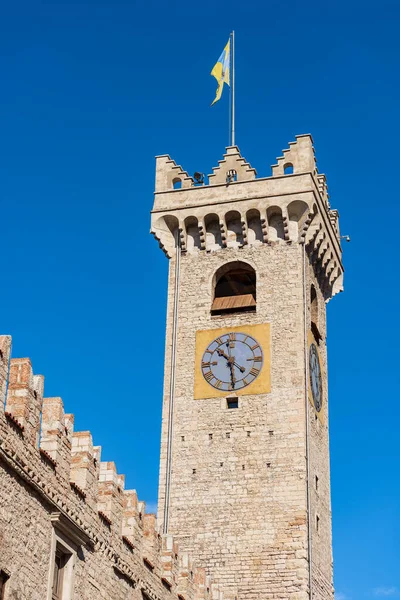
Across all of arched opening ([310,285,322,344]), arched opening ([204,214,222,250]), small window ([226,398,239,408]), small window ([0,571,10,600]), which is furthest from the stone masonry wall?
small window ([0,571,10,600])

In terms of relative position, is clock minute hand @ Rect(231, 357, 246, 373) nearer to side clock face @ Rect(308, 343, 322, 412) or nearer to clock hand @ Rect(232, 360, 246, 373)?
clock hand @ Rect(232, 360, 246, 373)

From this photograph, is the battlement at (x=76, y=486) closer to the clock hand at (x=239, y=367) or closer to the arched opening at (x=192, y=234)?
the clock hand at (x=239, y=367)

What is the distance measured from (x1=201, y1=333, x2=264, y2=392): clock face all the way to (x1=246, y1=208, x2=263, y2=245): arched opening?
3.42m

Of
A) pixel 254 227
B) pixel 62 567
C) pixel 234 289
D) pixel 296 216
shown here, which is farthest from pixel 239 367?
pixel 62 567

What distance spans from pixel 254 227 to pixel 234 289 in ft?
7.00

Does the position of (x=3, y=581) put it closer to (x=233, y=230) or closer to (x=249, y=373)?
(x=249, y=373)

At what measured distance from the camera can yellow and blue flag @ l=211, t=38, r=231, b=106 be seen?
1654 inches

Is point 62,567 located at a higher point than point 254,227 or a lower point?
lower

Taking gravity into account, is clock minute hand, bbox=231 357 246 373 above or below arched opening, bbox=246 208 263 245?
below

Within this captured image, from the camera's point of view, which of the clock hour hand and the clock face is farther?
the clock hour hand

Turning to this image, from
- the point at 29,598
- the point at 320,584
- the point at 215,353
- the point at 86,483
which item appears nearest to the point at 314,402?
the point at 215,353

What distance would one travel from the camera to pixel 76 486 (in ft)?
65.5

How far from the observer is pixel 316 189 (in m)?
37.5

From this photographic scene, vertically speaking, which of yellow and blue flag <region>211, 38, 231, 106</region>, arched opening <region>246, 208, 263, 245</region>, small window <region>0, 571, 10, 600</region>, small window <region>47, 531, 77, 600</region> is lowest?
small window <region>0, 571, 10, 600</region>
